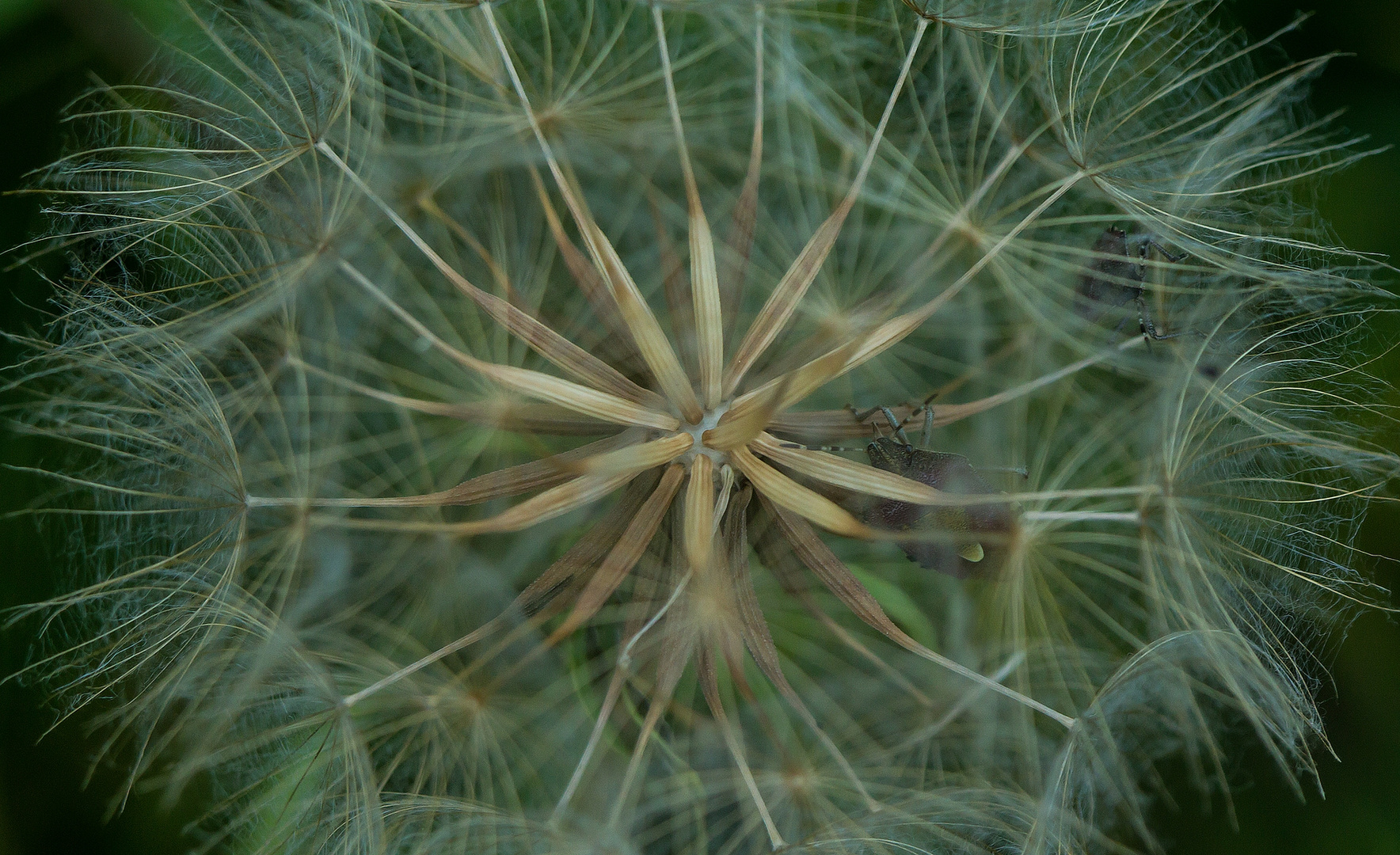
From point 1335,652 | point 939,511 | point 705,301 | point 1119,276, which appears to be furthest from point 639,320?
point 1335,652

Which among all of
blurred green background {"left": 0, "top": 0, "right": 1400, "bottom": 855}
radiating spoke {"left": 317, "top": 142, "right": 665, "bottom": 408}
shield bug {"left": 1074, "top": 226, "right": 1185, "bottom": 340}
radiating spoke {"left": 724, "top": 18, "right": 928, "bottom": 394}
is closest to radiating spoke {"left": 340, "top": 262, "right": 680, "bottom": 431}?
radiating spoke {"left": 317, "top": 142, "right": 665, "bottom": 408}

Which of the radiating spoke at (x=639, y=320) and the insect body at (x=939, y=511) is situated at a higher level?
the radiating spoke at (x=639, y=320)

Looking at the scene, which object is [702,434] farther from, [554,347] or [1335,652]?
[1335,652]

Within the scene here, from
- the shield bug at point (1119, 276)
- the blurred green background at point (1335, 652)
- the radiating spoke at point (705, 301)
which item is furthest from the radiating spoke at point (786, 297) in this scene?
the blurred green background at point (1335, 652)

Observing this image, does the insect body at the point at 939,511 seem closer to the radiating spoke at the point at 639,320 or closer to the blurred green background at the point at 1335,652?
the radiating spoke at the point at 639,320

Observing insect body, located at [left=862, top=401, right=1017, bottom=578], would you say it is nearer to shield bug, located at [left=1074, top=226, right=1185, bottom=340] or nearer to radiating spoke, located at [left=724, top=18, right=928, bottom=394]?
radiating spoke, located at [left=724, top=18, right=928, bottom=394]

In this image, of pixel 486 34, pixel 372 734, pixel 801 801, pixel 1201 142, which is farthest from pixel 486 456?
pixel 1201 142
